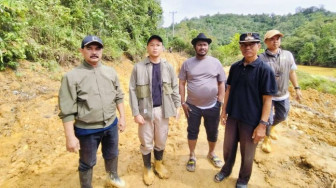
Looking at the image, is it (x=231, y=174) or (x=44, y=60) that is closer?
(x=231, y=174)

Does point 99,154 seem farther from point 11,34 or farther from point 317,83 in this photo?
point 317,83

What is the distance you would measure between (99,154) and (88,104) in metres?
1.70

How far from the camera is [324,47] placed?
3130 centimetres

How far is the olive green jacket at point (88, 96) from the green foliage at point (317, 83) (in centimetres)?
1084

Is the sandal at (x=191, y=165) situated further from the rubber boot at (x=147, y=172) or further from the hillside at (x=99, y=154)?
the rubber boot at (x=147, y=172)

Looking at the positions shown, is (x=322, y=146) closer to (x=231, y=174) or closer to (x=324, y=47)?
(x=231, y=174)

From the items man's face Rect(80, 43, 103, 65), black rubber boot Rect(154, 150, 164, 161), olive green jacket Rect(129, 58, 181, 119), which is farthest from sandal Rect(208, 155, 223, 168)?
man's face Rect(80, 43, 103, 65)

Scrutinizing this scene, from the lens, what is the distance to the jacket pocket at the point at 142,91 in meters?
2.38

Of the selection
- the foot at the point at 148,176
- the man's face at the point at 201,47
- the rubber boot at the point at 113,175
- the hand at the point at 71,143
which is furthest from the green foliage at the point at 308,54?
the hand at the point at 71,143

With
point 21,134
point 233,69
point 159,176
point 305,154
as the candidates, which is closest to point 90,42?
point 233,69

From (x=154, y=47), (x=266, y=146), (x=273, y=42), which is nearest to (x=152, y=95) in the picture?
(x=154, y=47)

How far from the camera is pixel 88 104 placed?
192 cm

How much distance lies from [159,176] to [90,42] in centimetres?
197

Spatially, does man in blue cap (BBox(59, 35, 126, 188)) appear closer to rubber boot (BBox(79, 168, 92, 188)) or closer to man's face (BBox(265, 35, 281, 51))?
rubber boot (BBox(79, 168, 92, 188))
